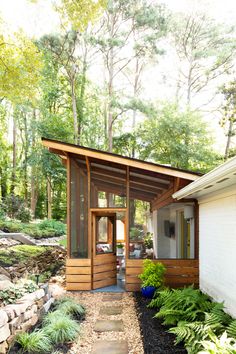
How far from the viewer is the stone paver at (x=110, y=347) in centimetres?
445

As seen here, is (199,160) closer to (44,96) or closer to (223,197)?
(44,96)

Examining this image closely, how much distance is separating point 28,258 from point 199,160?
1042 centimetres

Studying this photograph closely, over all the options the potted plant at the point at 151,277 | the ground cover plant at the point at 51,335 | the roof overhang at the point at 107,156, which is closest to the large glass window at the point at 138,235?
the potted plant at the point at 151,277

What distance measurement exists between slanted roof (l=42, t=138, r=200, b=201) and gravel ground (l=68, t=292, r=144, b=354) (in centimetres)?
248

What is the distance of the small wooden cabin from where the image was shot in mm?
7762

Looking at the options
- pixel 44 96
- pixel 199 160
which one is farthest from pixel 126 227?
pixel 44 96

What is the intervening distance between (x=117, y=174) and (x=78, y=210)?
4.28 feet

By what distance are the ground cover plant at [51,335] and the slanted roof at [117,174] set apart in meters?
3.31

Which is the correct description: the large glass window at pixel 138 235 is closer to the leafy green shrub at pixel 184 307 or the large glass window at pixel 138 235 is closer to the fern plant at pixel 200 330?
the leafy green shrub at pixel 184 307

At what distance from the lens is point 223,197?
5.19m

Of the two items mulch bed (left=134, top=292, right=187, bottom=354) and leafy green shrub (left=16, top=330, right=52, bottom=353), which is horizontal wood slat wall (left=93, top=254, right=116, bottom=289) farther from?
leafy green shrub (left=16, top=330, right=52, bottom=353)

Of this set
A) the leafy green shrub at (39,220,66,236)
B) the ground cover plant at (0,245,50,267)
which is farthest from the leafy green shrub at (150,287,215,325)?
the leafy green shrub at (39,220,66,236)

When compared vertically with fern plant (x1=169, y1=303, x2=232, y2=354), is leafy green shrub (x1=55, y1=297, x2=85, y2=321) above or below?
below

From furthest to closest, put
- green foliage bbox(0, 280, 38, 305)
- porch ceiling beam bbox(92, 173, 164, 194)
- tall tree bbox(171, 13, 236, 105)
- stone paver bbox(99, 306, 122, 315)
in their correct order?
tall tree bbox(171, 13, 236, 105)
porch ceiling beam bbox(92, 173, 164, 194)
stone paver bbox(99, 306, 122, 315)
green foliage bbox(0, 280, 38, 305)
